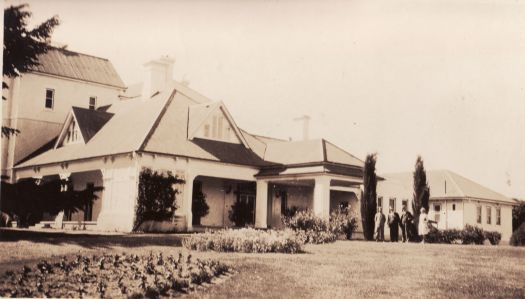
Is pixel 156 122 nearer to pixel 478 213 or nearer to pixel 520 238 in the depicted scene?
pixel 520 238

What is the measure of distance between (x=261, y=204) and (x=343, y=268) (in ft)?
38.7

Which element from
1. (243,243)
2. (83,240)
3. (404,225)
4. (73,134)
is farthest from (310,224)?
(73,134)

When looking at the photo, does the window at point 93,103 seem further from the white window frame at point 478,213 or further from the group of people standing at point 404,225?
the white window frame at point 478,213

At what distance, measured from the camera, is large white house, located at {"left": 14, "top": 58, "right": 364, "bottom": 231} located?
17234 millimetres

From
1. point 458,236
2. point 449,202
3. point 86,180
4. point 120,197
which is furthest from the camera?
point 449,202

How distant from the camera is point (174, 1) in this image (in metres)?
10.1

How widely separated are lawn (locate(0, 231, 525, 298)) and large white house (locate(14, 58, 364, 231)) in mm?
4898

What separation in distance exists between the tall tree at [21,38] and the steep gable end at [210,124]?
24.7 feet

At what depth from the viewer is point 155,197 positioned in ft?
58.2

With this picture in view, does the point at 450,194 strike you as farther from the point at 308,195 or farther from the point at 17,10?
the point at 17,10

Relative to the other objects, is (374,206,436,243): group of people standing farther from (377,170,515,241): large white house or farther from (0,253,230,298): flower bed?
(0,253,230,298): flower bed

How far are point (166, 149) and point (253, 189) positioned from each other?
5378 mm

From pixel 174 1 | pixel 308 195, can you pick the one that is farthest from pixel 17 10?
pixel 308 195

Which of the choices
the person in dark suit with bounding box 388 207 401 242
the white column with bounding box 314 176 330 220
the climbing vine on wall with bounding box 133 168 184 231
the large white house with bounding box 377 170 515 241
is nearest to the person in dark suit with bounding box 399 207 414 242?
the person in dark suit with bounding box 388 207 401 242
